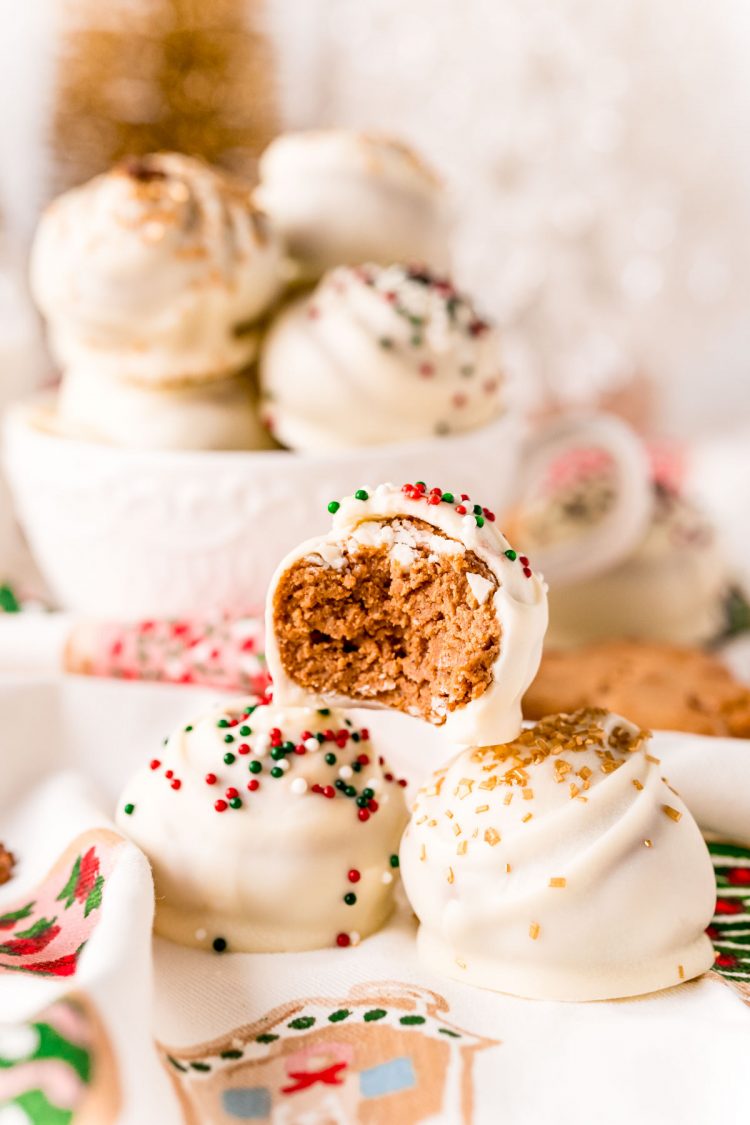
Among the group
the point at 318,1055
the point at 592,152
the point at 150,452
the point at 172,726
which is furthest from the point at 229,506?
the point at 592,152

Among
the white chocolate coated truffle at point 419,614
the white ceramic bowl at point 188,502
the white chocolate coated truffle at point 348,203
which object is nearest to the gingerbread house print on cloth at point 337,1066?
the white chocolate coated truffle at point 419,614

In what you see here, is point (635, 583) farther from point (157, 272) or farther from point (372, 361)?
point (157, 272)

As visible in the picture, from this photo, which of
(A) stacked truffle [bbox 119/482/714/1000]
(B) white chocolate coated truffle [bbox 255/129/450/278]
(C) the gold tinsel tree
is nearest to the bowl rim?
(B) white chocolate coated truffle [bbox 255/129/450/278]

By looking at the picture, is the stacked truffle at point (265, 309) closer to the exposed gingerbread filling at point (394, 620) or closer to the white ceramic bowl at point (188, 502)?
the white ceramic bowl at point (188, 502)

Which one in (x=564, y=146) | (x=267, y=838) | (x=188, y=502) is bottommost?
(x=267, y=838)

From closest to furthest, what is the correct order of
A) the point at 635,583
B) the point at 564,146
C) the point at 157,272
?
the point at 157,272
the point at 635,583
the point at 564,146

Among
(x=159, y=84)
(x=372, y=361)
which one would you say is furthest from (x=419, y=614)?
(x=159, y=84)
